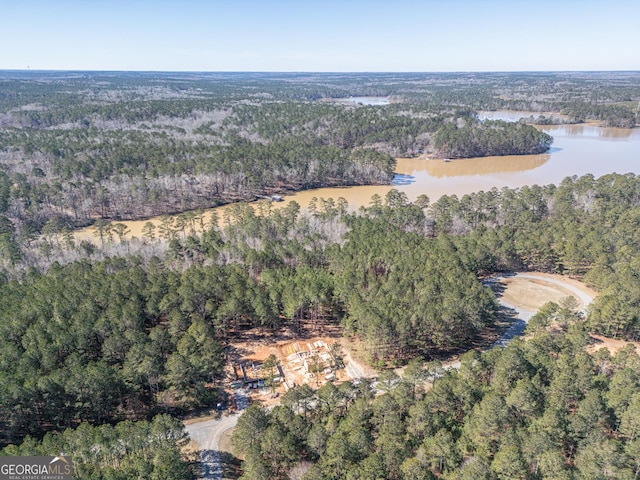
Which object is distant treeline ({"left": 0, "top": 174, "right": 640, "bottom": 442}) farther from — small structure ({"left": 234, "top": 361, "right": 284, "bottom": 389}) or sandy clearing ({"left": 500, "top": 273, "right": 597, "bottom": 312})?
small structure ({"left": 234, "top": 361, "right": 284, "bottom": 389})

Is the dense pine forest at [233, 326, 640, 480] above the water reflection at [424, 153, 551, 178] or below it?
below

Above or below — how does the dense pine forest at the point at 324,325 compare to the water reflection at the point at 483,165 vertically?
below

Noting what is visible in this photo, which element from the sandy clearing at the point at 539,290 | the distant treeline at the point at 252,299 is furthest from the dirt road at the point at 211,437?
the sandy clearing at the point at 539,290

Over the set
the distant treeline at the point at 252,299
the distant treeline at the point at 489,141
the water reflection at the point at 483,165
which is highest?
the distant treeline at the point at 489,141

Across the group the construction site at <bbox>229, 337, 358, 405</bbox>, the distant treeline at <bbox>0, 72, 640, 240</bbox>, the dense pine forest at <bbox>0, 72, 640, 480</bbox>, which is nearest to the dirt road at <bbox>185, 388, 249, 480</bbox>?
the dense pine forest at <bbox>0, 72, 640, 480</bbox>

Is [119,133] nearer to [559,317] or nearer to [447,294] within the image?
[447,294]

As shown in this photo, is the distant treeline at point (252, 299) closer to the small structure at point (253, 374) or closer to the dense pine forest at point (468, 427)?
the small structure at point (253, 374)
